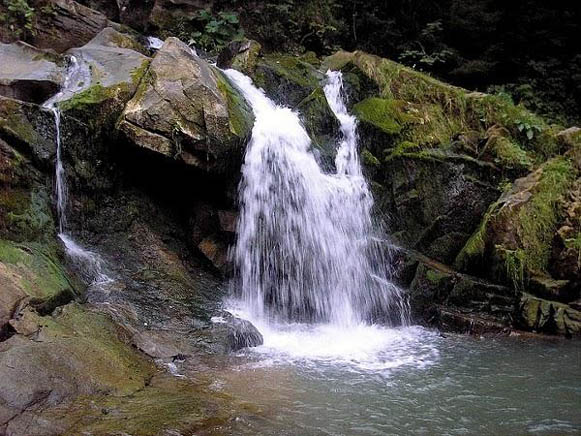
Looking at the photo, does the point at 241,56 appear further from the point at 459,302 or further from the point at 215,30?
the point at 459,302

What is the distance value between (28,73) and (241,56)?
416 cm

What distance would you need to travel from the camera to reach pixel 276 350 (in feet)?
20.0

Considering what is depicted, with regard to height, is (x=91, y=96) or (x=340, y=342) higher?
(x=91, y=96)

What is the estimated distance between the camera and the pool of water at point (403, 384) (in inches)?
168

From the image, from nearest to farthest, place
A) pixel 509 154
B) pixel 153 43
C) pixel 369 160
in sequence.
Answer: pixel 509 154, pixel 369 160, pixel 153 43

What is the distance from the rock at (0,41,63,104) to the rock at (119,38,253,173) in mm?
1421

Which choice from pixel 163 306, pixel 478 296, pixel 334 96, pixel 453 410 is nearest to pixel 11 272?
pixel 163 306

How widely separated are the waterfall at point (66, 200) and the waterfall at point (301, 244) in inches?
79.3

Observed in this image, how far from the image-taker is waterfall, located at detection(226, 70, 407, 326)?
7.52m

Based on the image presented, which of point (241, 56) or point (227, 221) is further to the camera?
point (241, 56)

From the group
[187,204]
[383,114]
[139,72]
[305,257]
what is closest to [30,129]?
[139,72]

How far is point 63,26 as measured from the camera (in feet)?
31.2

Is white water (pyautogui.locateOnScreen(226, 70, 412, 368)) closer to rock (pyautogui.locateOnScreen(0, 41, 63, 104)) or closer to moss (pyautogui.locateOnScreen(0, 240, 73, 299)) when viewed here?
moss (pyautogui.locateOnScreen(0, 240, 73, 299))

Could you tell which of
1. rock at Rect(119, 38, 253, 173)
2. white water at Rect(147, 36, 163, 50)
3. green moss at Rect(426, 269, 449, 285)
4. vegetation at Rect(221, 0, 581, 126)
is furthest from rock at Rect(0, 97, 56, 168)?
vegetation at Rect(221, 0, 581, 126)
